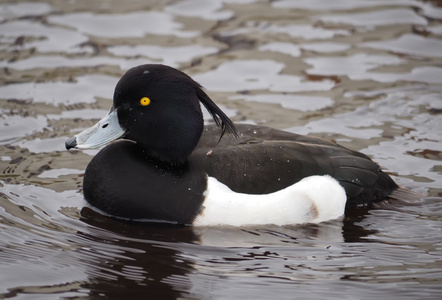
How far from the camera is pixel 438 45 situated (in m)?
9.34

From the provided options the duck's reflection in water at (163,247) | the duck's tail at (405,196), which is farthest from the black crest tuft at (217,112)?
the duck's tail at (405,196)

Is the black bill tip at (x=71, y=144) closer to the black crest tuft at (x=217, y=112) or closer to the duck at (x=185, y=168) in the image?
the duck at (x=185, y=168)

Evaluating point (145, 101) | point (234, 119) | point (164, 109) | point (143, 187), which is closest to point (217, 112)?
point (164, 109)

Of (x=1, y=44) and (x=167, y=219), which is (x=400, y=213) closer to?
(x=167, y=219)

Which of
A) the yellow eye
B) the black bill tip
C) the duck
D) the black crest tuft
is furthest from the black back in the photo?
the black bill tip

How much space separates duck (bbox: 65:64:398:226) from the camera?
18.0ft

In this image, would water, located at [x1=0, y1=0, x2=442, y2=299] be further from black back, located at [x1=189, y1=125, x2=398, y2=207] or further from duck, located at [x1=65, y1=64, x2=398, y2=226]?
black back, located at [x1=189, y1=125, x2=398, y2=207]

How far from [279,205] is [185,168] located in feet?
2.43

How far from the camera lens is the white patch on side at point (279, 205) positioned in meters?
5.46

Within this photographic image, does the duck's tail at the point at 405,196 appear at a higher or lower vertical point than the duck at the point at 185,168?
lower

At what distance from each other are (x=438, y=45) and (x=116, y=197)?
538cm

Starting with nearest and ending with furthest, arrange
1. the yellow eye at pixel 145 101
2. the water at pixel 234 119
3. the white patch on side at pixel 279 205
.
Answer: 1. the water at pixel 234 119
2. the white patch on side at pixel 279 205
3. the yellow eye at pixel 145 101

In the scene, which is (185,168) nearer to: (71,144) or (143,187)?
(143,187)

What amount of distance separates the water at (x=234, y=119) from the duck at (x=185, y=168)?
0.44 feet
